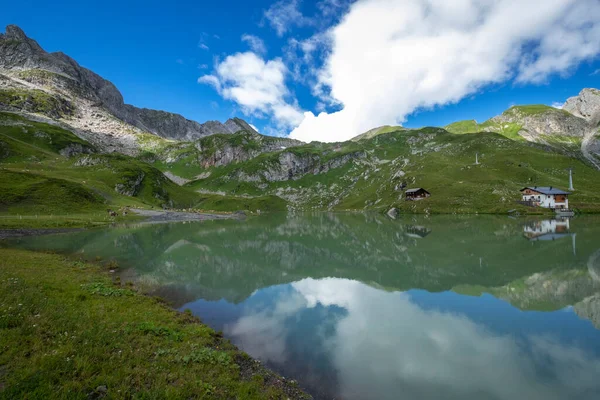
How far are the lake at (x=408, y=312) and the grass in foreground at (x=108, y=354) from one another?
2988mm

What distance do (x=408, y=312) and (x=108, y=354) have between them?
1957 cm

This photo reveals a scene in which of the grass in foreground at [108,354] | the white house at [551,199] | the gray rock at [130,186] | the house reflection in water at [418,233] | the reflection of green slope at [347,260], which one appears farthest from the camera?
the gray rock at [130,186]

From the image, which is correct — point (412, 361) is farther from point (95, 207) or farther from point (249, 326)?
point (95, 207)

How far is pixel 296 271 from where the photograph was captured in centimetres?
3884

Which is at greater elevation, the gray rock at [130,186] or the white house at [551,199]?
the gray rock at [130,186]

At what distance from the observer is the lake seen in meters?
13.1

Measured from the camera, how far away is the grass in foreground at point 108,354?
351 inches

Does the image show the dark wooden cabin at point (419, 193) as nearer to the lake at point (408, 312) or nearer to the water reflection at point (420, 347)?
the lake at point (408, 312)

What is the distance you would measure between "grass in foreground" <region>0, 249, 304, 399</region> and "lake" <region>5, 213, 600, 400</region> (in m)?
2.99

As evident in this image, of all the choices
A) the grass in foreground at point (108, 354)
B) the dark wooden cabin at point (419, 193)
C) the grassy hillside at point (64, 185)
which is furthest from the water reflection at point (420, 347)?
the dark wooden cabin at point (419, 193)

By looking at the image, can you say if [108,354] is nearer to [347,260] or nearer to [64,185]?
[347,260]

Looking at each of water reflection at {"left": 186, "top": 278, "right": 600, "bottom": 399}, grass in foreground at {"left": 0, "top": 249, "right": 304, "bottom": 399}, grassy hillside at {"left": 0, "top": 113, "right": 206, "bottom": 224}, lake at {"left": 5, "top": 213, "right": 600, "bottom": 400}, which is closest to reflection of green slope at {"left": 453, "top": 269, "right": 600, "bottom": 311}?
lake at {"left": 5, "top": 213, "right": 600, "bottom": 400}

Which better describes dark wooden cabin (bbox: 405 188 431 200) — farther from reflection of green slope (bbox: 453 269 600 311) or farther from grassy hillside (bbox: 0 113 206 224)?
grassy hillside (bbox: 0 113 206 224)

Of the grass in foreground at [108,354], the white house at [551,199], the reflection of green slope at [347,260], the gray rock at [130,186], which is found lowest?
the reflection of green slope at [347,260]
